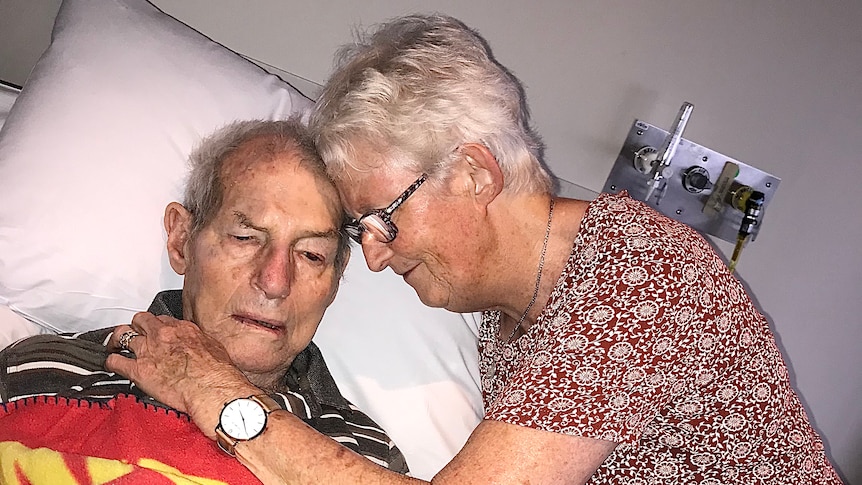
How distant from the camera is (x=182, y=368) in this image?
123 centimetres

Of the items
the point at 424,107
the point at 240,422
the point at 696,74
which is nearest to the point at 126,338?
the point at 240,422

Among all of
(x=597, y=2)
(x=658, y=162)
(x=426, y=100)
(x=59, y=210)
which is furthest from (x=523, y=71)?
(x=59, y=210)

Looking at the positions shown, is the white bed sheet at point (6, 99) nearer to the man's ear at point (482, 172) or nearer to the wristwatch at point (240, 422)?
the wristwatch at point (240, 422)

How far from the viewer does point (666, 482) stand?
125 cm

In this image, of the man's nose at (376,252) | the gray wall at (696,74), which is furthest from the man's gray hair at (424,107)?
the gray wall at (696,74)

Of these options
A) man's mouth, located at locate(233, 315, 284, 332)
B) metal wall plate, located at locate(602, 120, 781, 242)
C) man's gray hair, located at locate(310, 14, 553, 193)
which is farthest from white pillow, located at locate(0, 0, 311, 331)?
metal wall plate, located at locate(602, 120, 781, 242)

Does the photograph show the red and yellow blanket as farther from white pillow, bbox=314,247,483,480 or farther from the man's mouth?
white pillow, bbox=314,247,483,480

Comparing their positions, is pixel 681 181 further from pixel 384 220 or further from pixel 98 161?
pixel 98 161

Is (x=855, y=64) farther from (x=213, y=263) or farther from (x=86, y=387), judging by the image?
(x=86, y=387)

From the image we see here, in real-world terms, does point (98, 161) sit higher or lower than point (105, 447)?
higher

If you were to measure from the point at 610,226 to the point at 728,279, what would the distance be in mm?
193

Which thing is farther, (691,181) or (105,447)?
(691,181)

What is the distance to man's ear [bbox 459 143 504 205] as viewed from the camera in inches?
46.9

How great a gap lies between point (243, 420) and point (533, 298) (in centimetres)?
48
